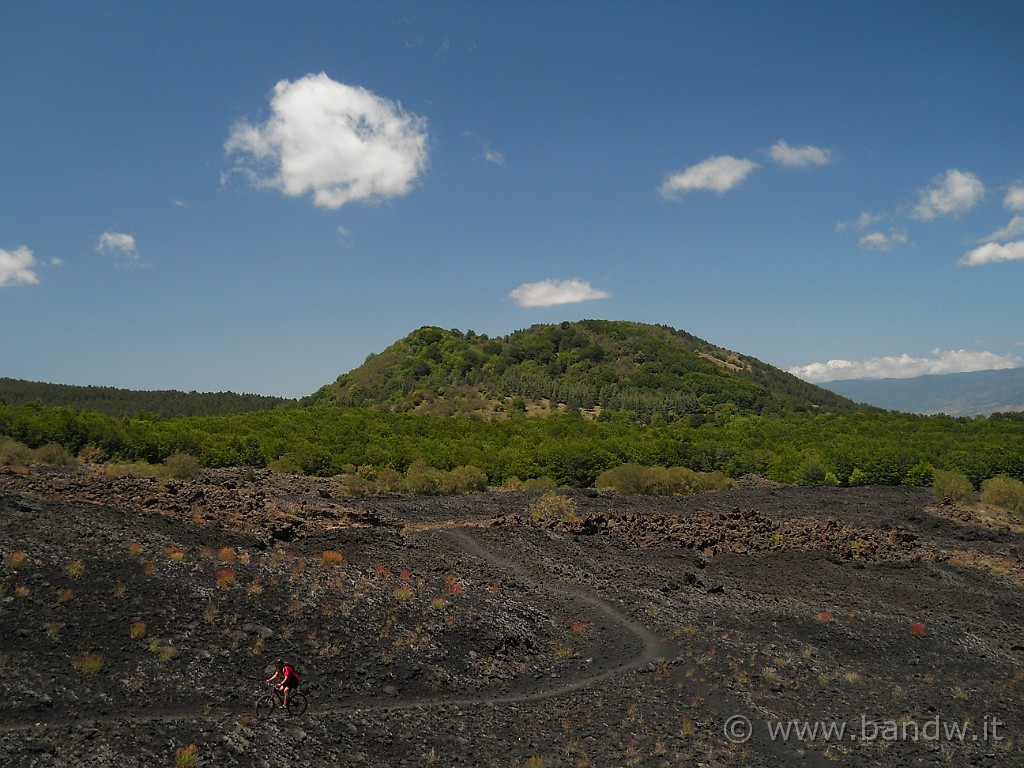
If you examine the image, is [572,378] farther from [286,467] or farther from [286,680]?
[286,680]

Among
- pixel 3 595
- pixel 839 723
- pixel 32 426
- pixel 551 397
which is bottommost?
pixel 839 723

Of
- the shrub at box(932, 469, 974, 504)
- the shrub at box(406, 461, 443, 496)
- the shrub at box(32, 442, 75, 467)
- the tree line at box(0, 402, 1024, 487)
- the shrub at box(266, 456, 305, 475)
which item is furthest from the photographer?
the shrub at box(266, 456, 305, 475)

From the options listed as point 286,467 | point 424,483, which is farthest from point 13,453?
point 424,483

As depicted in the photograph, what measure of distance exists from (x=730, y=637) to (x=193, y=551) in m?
13.7

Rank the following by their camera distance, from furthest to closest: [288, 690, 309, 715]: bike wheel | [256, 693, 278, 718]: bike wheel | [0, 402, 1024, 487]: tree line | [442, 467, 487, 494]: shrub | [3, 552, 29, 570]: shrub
Result: [442, 467, 487, 494]: shrub
[0, 402, 1024, 487]: tree line
[3, 552, 29, 570]: shrub
[288, 690, 309, 715]: bike wheel
[256, 693, 278, 718]: bike wheel

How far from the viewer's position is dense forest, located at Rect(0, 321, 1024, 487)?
157 ft

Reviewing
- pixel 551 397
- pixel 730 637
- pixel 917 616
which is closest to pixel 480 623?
pixel 730 637

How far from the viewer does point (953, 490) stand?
4325cm

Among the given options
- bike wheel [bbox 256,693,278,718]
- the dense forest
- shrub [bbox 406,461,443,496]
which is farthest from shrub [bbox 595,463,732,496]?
bike wheel [bbox 256,693,278,718]

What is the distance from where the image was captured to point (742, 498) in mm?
42281

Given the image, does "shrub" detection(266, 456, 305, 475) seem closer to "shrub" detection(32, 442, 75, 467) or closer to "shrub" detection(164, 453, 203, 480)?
"shrub" detection(164, 453, 203, 480)

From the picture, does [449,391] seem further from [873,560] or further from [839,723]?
[839,723]

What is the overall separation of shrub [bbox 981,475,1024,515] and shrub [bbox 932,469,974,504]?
1.11 meters

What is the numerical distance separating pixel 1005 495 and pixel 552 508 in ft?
99.4
